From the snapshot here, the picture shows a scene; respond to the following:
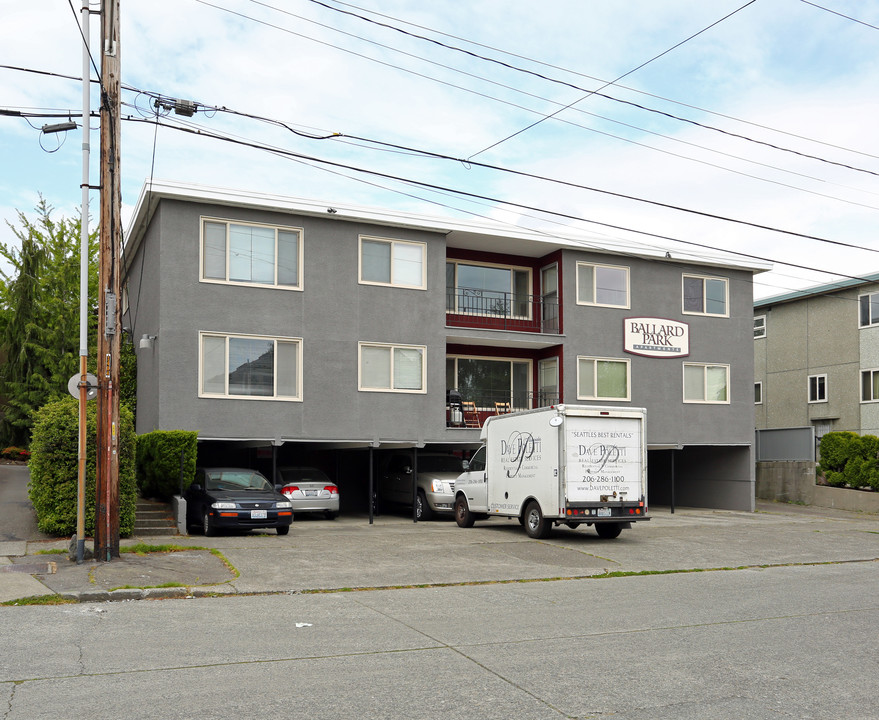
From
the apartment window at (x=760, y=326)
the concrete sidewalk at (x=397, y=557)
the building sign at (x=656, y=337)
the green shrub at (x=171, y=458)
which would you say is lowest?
the concrete sidewalk at (x=397, y=557)

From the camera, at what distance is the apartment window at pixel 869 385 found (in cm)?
3281

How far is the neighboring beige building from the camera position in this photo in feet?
109

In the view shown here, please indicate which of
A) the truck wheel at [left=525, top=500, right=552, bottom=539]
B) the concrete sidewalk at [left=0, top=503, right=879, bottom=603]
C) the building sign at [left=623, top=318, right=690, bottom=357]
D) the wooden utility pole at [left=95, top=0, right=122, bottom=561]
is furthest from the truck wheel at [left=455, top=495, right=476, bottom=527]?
the wooden utility pole at [left=95, top=0, right=122, bottom=561]

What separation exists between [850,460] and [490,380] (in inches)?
488

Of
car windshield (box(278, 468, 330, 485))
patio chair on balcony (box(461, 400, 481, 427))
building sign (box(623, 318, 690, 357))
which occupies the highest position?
building sign (box(623, 318, 690, 357))

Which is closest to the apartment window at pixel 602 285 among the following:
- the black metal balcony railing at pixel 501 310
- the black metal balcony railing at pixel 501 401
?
the black metal balcony railing at pixel 501 310

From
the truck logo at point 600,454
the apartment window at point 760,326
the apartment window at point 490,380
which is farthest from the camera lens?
the apartment window at point 760,326

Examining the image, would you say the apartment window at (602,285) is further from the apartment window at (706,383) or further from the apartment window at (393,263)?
the apartment window at (393,263)

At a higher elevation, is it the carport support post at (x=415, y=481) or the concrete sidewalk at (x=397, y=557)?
the carport support post at (x=415, y=481)

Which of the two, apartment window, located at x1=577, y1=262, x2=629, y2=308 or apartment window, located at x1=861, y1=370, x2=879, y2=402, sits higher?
apartment window, located at x1=577, y1=262, x2=629, y2=308

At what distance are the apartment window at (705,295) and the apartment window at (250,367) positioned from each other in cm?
1253

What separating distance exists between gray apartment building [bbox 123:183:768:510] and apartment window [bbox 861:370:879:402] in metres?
7.34

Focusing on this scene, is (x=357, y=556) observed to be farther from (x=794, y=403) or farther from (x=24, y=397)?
(x=794, y=403)

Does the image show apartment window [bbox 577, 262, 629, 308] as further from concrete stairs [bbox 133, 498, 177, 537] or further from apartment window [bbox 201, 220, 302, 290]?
concrete stairs [bbox 133, 498, 177, 537]
